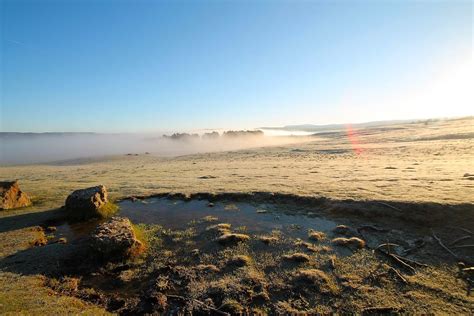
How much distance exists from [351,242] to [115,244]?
38.5ft

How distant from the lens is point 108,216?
68.2 feet

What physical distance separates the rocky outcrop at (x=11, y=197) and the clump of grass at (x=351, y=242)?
24633 mm

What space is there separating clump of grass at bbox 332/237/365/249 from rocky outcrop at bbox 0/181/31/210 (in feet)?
80.8

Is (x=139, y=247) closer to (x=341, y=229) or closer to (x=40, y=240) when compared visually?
(x=40, y=240)

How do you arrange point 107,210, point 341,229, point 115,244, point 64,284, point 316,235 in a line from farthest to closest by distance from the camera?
1. point 107,210
2. point 341,229
3. point 316,235
4. point 115,244
5. point 64,284

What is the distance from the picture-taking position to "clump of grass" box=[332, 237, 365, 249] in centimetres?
1397

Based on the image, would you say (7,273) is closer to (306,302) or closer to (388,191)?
(306,302)

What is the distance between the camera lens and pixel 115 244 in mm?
13797

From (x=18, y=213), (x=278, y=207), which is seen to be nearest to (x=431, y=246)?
(x=278, y=207)

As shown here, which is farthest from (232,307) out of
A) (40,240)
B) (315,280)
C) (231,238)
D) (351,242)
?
(40,240)

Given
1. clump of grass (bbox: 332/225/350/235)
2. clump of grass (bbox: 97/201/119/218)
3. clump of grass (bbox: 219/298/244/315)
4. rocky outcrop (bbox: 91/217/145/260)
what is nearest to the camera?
clump of grass (bbox: 219/298/244/315)

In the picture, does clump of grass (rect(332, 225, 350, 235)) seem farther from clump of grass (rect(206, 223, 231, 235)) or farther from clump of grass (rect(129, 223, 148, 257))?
clump of grass (rect(129, 223, 148, 257))

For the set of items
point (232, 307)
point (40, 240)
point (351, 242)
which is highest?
point (40, 240)

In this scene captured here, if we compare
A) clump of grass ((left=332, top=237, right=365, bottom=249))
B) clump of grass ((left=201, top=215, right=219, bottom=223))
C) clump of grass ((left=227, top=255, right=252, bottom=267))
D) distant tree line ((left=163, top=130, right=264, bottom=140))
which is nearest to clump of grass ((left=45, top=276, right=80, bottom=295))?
clump of grass ((left=227, top=255, right=252, bottom=267))
